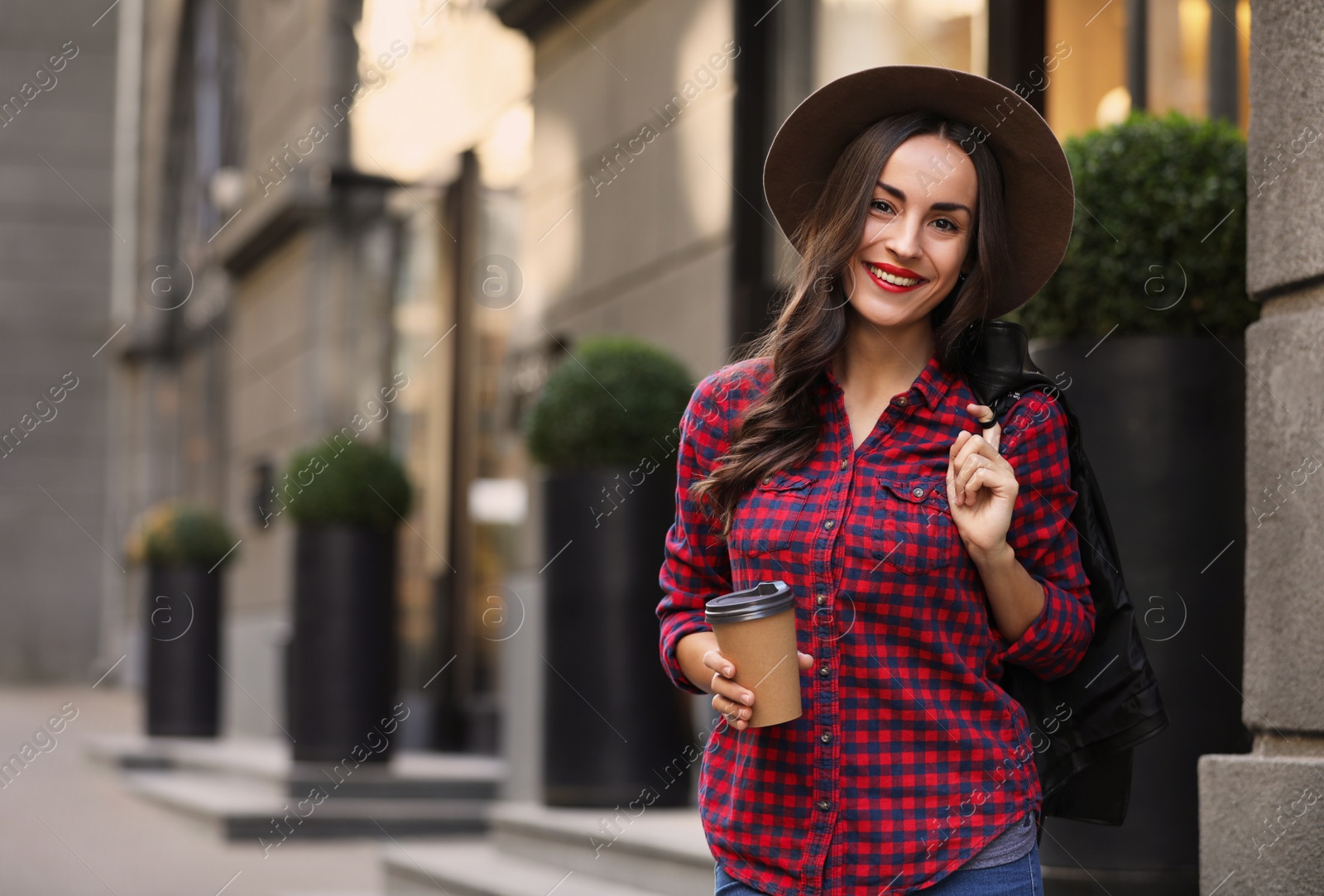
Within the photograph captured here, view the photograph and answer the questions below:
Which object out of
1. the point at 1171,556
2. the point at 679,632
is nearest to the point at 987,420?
the point at 679,632

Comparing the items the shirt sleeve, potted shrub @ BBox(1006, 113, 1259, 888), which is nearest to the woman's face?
the shirt sleeve

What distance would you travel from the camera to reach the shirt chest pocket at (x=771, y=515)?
7.97 feet

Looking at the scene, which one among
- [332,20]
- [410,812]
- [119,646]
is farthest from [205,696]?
[119,646]

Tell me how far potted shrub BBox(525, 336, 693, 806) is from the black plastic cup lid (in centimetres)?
→ 438

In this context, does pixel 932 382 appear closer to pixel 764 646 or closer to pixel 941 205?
pixel 941 205

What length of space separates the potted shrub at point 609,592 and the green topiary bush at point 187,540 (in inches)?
279

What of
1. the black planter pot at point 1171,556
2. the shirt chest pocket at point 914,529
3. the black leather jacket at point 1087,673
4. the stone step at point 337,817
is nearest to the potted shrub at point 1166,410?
the black planter pot at point 1171,556

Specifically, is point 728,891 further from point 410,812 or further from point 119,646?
point 119,646

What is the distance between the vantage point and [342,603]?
963cm

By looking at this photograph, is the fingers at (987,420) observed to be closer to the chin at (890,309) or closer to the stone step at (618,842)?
the chin at (890,309)

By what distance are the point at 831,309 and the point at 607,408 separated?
430cm

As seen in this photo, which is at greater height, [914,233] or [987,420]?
[914,233]

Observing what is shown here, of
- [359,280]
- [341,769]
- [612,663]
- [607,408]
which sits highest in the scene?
[359,280]

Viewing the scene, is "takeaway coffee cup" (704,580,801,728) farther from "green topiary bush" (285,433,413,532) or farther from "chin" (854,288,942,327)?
"green topiary bush" (285,433,413,532)
